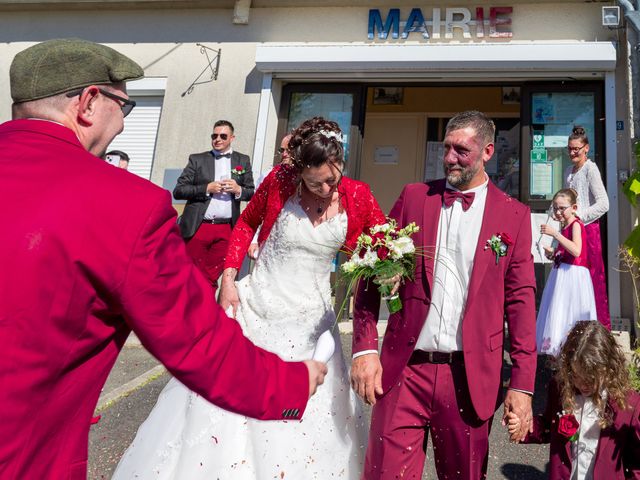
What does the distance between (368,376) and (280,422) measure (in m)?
0.62

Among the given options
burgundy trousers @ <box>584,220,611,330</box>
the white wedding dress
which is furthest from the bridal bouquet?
burgundy trousers @ <box>584,220,611,330</box>

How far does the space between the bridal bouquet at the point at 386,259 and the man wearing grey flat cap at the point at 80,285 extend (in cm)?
147

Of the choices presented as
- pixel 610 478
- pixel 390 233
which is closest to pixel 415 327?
pixel 390 233

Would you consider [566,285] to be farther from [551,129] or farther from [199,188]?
[199,188]

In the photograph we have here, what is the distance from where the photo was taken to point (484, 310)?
2.98 m

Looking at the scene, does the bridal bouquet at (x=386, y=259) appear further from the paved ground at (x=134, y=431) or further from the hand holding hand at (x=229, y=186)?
the hand holding hand at (x=229, y=186)

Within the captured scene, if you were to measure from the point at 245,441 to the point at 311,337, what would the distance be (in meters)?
0.73

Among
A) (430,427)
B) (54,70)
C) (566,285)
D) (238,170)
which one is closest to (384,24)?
(238,170)

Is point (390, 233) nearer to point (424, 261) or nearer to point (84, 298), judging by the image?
point (424, 261)

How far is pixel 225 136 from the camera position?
7.52 metres

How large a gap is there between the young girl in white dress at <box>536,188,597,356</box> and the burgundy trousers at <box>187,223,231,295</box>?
12.1 ft

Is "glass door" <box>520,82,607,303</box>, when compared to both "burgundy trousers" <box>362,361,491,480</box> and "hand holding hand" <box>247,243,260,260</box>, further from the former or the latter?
"burgundy trousers" <box>362,361,491,480</box>

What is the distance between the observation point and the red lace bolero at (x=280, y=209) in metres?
3.89

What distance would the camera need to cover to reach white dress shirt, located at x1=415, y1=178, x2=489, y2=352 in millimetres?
3029
